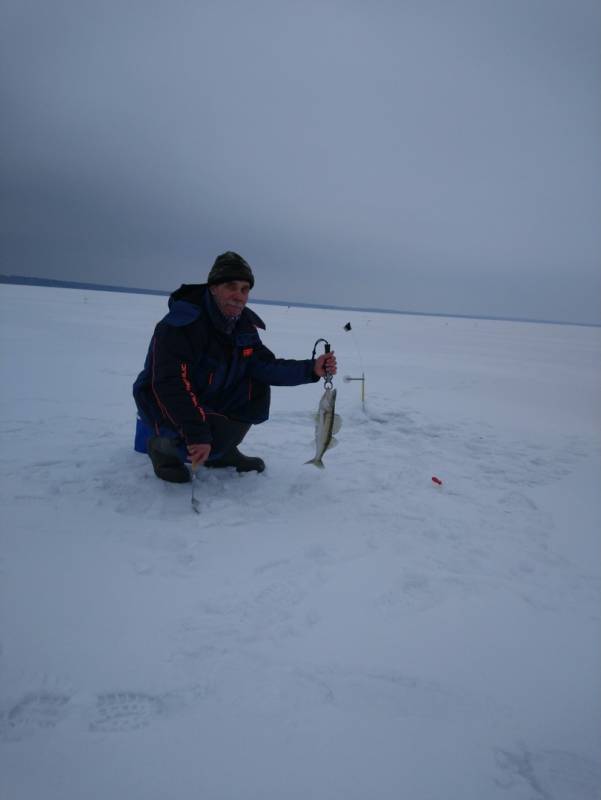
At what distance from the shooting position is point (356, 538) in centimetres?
314

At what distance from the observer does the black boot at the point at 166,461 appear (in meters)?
3.50

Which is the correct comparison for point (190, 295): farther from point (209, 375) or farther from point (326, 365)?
point (326, 365)

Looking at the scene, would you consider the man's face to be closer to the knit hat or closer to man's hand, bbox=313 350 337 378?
the knit hat

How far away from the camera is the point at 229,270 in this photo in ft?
10.6

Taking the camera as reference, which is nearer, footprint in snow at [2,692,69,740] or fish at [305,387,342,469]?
footprint in snow at [2,692,69,740]

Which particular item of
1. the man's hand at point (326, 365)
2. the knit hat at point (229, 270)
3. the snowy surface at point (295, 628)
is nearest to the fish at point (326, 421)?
the man's hand at point (326, 365)

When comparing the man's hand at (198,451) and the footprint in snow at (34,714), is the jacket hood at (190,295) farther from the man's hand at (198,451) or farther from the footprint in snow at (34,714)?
the footprint in snow at (34,714)

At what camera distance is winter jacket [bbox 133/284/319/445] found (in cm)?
311

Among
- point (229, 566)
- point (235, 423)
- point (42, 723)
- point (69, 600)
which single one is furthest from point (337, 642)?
point (235, 423)

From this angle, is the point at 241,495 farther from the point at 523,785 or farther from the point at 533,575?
the point at 523,785

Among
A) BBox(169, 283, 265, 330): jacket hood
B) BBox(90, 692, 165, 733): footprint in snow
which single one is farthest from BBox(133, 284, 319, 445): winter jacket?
BBox(90, 692, 165, 733): footprint in snow

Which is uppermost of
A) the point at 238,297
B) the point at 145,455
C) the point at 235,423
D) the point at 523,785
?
the point at 238,297

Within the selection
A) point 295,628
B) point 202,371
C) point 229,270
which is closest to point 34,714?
point 295,628

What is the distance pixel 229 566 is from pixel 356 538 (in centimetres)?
100
